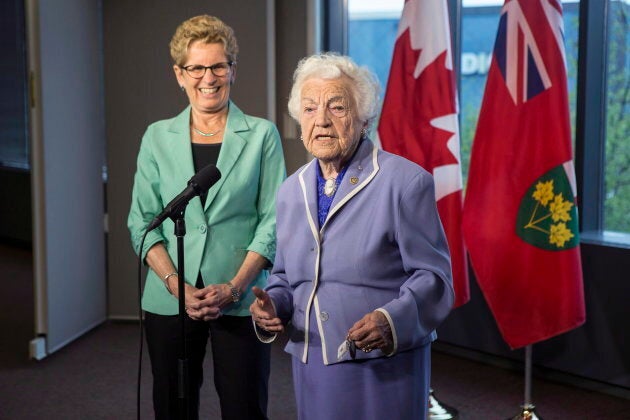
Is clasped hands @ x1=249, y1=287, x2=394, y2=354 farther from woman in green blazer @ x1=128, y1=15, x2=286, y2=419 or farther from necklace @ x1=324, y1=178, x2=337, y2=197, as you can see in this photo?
woman in green blazer @ x1=128, y1=15, x2=286, y2=419

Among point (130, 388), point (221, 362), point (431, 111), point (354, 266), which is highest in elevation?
point (431, 111)

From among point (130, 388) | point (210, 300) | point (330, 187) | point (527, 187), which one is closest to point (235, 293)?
point (210, 300)

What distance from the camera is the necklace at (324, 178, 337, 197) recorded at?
2021 mm

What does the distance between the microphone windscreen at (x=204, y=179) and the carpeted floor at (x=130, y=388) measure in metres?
1.98

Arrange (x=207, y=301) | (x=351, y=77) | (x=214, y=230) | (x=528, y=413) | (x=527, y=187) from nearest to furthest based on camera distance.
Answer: (x=351, y=77) → (x=207, y=301) → (x=214, y=230) → (x=527, y=187) → (x=528, y=413)

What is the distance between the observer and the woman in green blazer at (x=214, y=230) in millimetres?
2422

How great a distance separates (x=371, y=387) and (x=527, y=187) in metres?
1.85

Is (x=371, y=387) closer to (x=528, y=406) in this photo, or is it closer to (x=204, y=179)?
(x=204, y=179)

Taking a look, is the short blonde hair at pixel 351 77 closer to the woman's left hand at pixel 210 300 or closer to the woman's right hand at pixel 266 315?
the woman's right hand at pixel 266 315

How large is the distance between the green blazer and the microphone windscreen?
32 centimetres

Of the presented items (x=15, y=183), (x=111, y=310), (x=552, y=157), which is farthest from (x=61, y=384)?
(x=15, y=183)

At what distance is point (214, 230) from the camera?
96.6 inches

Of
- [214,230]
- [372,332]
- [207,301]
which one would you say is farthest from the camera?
[214,230]

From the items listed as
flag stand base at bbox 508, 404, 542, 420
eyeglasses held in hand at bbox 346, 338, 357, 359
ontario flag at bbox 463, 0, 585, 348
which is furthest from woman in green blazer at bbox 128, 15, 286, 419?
flag stand base at bbox 508, 404, 542, 420
